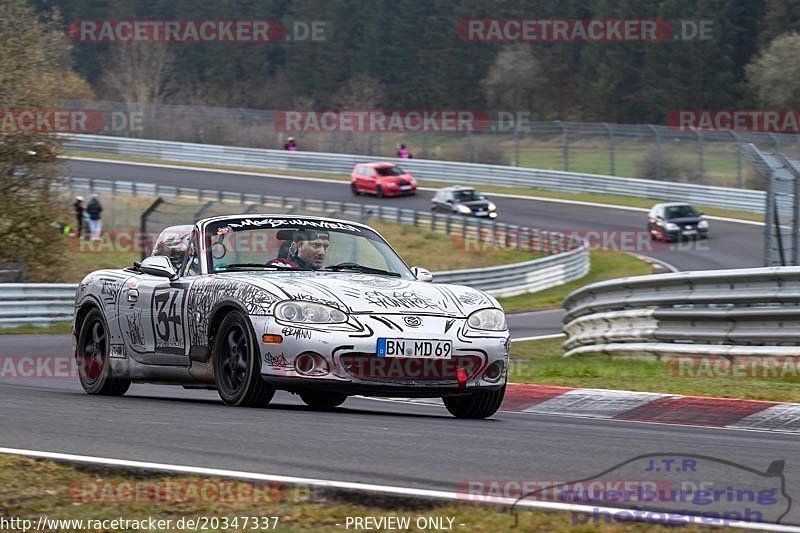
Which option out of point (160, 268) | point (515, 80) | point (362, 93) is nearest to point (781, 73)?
point (515, 80)

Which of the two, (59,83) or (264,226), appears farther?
(59,83)

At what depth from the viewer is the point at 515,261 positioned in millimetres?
39938

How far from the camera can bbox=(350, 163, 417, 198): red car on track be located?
2094 inches

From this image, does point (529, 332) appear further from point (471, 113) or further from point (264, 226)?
point (471, 113)

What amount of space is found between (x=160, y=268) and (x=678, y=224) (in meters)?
35.6

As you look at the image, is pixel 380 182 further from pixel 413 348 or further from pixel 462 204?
pixel 413 348

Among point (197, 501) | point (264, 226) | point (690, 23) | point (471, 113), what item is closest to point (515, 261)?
point (264, 226)

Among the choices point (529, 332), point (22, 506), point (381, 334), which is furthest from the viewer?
point (529, 332)

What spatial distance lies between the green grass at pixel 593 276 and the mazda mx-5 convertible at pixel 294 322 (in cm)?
2193

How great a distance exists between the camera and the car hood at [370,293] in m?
8.30

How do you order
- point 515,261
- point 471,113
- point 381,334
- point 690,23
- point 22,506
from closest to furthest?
1. point 22,506
2. point 381,334
3. point 515,261
4. point 690,23
5. point 471,113

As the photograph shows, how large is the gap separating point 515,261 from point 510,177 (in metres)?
17.9

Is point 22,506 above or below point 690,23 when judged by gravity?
below

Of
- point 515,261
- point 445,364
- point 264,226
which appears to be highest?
point 264,226
